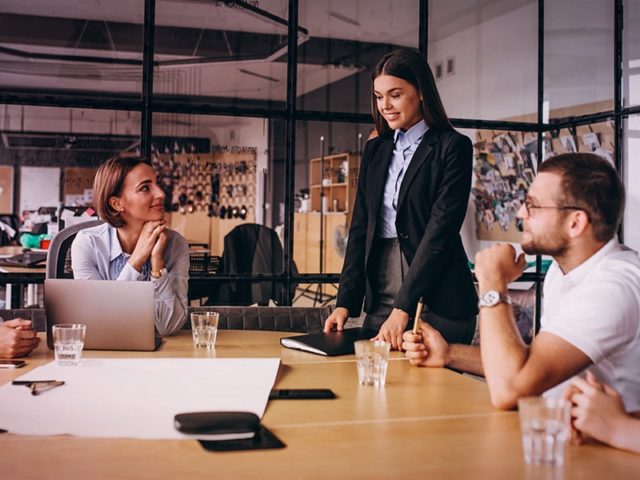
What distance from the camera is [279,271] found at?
3982 mm

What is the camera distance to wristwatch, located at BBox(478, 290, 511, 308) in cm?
Answer: 160

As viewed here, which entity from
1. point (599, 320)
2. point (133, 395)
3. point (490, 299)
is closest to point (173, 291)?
point (133, 395)

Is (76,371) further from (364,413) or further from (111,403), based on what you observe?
(364,413)

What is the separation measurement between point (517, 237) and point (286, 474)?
12.1ft

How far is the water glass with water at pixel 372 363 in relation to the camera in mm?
1627

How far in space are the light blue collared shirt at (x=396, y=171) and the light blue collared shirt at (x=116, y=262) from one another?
0.76 m

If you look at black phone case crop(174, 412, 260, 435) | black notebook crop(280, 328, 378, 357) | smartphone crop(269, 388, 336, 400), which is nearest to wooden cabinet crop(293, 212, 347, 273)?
black notebook crop(280, 328, 378, 357)

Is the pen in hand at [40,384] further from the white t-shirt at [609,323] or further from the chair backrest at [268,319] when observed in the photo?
the chair backrest at [268,319]

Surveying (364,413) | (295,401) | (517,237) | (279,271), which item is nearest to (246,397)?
(295,401)

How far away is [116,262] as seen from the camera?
2.59 meters

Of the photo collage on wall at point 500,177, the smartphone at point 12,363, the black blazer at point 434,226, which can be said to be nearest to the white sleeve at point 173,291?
the smartphone at point 12,363

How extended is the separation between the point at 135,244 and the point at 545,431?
1.91 m

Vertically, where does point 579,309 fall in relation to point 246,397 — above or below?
above

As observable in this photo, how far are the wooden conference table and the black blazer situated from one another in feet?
3.56
